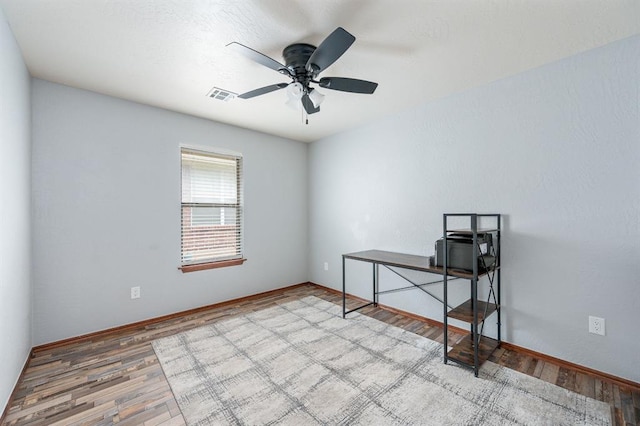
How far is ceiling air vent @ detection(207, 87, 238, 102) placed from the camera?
8.67ft

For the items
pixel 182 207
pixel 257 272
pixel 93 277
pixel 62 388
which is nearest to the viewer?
pixel 62 388

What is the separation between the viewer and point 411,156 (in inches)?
124

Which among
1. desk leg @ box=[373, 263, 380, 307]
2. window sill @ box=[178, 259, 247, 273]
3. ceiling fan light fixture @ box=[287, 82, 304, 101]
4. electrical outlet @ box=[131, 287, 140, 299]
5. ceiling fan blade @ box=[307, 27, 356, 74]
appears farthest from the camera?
desk leg @ box=[373, 263, 380, 307]

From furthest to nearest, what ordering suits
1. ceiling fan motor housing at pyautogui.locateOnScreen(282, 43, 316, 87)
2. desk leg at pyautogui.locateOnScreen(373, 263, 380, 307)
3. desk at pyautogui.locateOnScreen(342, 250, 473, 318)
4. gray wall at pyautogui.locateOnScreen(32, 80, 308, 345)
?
1. desk leg at pyautogui.locateOnScreen(373, 263, 380, 307)
2. gray wall at pyautogui.locateOnScreen(32, 80, 308, 345)
3. desk at pyautogui.locateOnScreen(342, 250, 473, 318)
4. ceiling fan motor housing at pyautogui.locateOnScreen(282, 43, 316, 87)

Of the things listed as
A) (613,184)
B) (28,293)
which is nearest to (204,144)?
(28,293)

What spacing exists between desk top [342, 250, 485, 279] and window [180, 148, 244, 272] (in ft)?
5.47

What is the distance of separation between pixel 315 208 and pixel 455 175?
2245mm

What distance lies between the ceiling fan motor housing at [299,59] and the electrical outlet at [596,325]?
2.69m

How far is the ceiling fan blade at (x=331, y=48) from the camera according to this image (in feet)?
4.81

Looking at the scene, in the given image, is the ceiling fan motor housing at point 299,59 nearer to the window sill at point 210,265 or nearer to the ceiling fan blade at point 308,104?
the ceiling fan blade at point 308,104

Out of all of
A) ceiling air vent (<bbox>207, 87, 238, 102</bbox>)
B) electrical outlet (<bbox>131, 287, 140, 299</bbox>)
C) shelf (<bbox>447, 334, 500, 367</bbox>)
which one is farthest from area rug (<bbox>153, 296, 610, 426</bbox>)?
ceiling air vent (<bbox>207, 87, 238, 102</bbox>)

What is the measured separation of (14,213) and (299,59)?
7.26 ft

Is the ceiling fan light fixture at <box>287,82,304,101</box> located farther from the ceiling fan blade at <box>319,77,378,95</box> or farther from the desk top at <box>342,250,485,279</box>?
the desk top at <box>342,250,485,279</box>

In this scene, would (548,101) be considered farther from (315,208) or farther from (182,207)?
(182,207)
